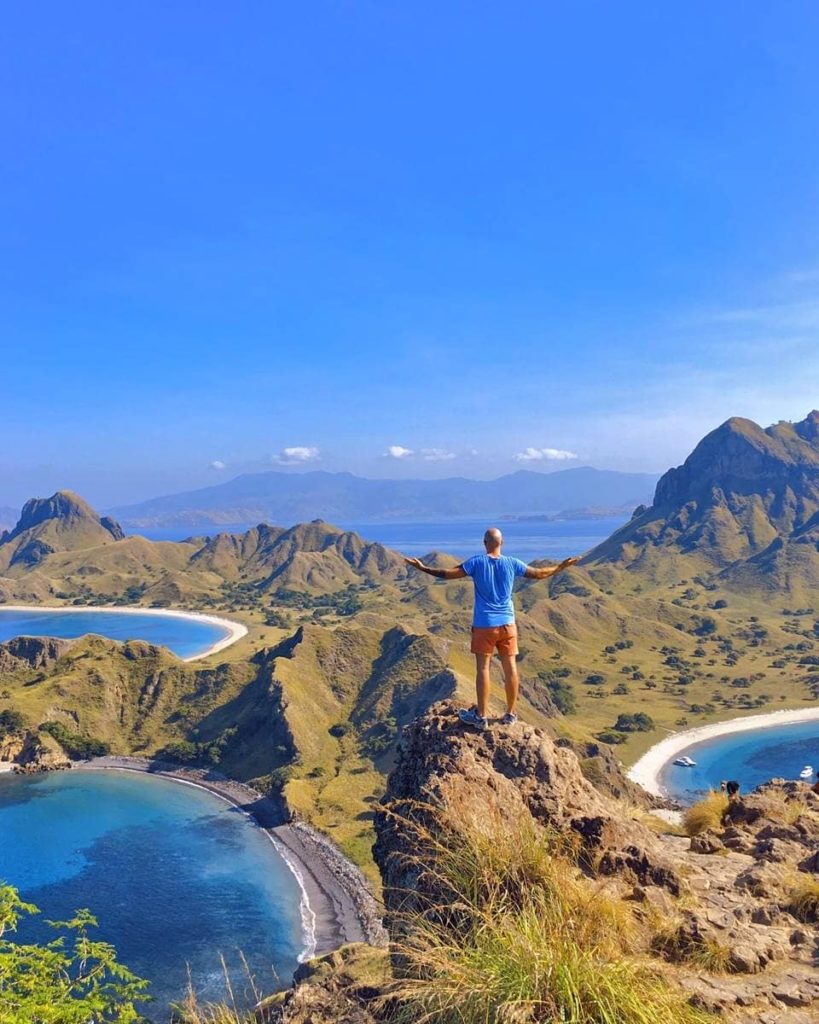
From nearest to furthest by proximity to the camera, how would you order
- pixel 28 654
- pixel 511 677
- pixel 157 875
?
1. pixel 511 677
2. pixel 157 875
3. pixel 28 654

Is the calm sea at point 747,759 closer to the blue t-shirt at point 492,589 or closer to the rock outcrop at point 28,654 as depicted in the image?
the blue t-shirt at point 492,589

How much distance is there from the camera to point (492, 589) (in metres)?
10.8

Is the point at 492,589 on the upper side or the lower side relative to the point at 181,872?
upper

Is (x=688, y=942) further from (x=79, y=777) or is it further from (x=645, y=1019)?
(x=79, y=777)

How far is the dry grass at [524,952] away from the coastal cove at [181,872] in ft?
123

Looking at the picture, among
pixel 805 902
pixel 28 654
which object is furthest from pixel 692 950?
pixel 28 654

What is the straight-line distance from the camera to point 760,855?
37.5ft


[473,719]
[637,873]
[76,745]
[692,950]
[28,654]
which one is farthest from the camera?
[28,654]

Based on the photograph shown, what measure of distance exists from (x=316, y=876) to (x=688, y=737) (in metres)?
66.7

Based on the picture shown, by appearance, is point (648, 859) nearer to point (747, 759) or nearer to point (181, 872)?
point (181, 872)

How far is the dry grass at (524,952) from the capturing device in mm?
4926

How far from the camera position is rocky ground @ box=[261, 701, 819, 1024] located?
22.7 ft

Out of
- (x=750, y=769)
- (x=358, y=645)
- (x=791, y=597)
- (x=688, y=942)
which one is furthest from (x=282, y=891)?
(x=791, y=597)

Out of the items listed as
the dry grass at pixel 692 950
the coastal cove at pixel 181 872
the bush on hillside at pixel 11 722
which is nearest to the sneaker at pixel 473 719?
the dry grass at pixel 692 950
